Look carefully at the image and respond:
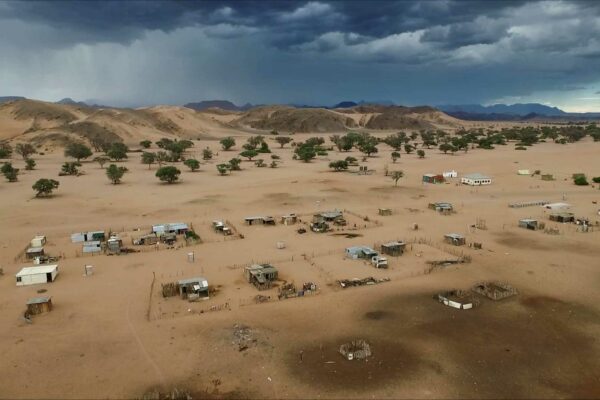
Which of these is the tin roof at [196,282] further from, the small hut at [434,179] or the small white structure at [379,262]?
the small hut at [434,179]

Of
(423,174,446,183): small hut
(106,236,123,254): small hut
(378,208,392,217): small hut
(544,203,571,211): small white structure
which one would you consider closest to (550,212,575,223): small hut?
(544,203,571,211): small white structure

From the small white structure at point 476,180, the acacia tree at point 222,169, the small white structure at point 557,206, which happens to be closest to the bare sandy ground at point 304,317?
the small white structure at point 557,206

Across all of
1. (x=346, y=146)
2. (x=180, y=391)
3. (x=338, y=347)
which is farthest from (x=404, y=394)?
(x=346, y=146)

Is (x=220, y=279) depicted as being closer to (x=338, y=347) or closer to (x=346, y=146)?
(x=338, y=347)

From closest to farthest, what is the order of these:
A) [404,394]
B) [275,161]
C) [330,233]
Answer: [404,394]
[330,233]
[275,161]

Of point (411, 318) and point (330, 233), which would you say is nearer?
point (411, 318)

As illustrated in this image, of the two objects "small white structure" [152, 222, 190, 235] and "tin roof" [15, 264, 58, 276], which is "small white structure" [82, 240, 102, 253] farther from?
"small white structure" [152, 222, 190, 235]
